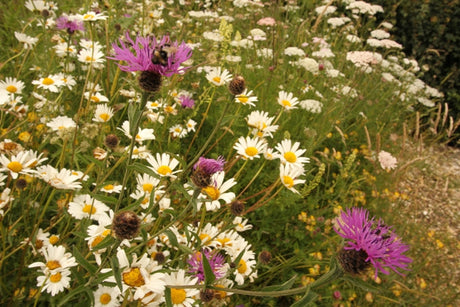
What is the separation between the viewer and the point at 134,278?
944mm

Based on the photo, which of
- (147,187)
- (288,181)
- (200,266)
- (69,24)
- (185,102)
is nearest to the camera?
(200,266)

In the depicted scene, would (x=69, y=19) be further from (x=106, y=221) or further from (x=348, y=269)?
(x=348, y=269)

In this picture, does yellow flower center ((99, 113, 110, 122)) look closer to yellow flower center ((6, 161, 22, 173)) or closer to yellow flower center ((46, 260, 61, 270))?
yellow flower center ((6, 161, 22, 173))

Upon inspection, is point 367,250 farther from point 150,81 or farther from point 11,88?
point 11,88

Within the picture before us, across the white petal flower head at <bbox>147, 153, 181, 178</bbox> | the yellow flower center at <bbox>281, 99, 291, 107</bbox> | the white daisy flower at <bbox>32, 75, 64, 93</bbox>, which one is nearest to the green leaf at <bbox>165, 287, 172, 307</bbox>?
the white petal flower head at <bbox>147, 153, 181, 178</bbox>

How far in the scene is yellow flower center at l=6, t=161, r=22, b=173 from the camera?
1148 millimetres

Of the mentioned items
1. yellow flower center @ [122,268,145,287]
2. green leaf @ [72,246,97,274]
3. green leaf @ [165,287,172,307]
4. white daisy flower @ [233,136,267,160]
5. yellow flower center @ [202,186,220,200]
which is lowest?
white daisy flower @ [233,136,267,160]

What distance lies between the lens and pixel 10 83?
173cm

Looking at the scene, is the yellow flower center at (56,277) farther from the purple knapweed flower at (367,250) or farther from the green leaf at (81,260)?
the purple knapweed flower at (367,250)

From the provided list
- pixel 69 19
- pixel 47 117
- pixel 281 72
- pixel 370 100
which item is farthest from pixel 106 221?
pixel 370 100

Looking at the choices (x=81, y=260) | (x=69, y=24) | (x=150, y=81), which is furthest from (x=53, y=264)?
(x=69, y=24)

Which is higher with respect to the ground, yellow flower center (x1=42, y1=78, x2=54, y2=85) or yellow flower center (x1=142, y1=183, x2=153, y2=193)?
yellow flower center (x1=42, y1=78, x2=54, y2=85)

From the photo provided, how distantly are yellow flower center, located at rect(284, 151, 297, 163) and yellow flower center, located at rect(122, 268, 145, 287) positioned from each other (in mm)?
904

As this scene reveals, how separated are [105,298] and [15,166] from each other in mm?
566
